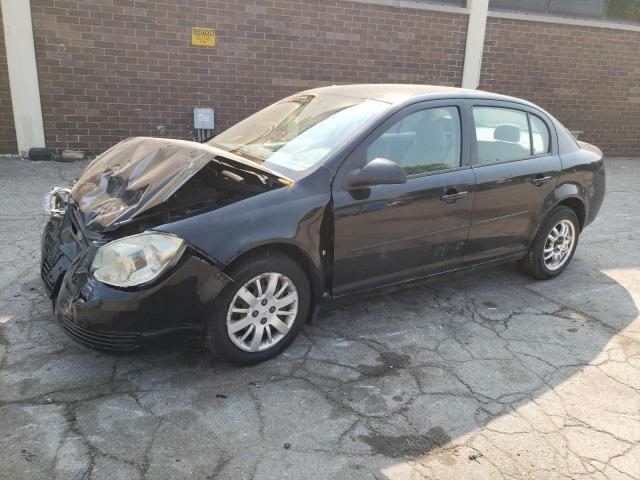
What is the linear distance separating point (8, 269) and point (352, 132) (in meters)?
3.05

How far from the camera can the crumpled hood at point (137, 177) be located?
314 centimetres

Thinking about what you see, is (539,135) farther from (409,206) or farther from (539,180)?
(409,206)

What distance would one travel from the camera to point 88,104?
8711mm

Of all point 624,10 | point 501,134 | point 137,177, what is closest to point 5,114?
point 137,177

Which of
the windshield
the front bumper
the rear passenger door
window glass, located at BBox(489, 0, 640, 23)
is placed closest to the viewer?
the front bumper

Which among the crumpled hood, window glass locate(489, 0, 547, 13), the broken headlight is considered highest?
window glass locate(489, 0, 547, 13)

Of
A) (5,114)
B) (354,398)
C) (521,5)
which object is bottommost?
(354,398)

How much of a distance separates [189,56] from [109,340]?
279 inches

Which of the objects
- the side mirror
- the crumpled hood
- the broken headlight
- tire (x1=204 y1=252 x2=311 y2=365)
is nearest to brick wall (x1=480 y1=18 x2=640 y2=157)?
the side mirror

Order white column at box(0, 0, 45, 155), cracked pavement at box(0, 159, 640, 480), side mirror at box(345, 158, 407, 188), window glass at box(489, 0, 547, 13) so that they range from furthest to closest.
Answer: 1. window glass at box(489, 0, 547, 13)
2. white column at box(0, 0, 45, 155)
3. side mirror at box(345, 158, 407, 188)
4. cracked pavement at box(0, 159, 640, 480)

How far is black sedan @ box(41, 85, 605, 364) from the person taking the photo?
291cm

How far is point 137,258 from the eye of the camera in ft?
9.45

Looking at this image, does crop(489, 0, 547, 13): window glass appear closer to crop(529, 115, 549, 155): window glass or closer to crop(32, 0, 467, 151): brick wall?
crop(32, 0, 467, 151): brick wall

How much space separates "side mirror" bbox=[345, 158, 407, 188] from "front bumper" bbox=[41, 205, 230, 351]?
100 cm
